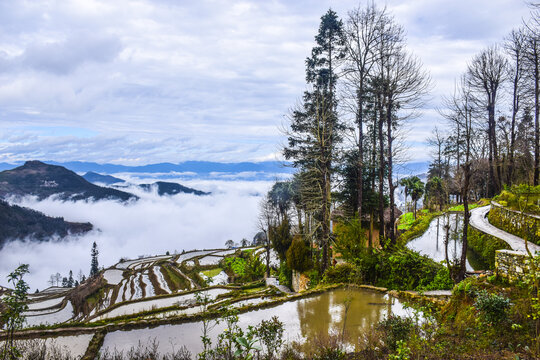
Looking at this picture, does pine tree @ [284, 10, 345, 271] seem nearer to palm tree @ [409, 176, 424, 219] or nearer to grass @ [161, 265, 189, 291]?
palm tree @ [409, 176, 424, 219]

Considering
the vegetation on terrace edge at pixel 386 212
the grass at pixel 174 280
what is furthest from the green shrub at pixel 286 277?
the grass at pixel 174 280

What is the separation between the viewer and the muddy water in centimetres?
905

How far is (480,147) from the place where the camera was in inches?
1021

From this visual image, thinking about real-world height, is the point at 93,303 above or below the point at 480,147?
below

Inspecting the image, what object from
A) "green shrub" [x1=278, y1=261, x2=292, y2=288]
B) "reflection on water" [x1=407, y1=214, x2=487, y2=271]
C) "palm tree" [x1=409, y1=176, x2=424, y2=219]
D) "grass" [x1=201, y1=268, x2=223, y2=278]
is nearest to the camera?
"reflection on water" [x1=407, y1=214, x2=487, y2=271]

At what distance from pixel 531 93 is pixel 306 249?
704 inches

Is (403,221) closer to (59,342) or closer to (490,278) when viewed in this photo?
(490,278)

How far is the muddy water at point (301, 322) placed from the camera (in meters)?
9.05

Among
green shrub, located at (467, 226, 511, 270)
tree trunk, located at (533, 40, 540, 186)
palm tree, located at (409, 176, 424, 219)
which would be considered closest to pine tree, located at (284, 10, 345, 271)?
green shrub, located at (467, 226, 511, 270)

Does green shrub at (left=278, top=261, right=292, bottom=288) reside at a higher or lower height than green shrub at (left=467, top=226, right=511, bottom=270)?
lower

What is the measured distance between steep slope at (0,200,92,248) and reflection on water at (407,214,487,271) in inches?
A: 7044

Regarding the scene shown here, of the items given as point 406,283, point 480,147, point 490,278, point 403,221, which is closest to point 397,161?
point 406,283

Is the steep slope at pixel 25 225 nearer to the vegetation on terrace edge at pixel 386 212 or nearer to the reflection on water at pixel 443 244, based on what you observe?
the vegetation on terrace edge at pixel 386 212

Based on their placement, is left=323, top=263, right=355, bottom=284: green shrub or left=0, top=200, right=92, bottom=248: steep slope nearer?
left=323, top=263, right=355, bottom=284: green shrub
